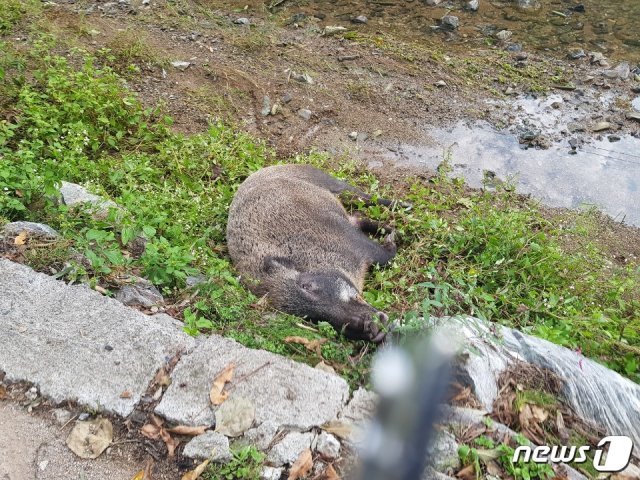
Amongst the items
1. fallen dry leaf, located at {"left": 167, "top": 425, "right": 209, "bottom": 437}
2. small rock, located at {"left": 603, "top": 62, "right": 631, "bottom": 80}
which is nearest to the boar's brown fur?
fallen dry leaf, located at {"left": 167, "top": 425, "right": 209, "bottom": 437}

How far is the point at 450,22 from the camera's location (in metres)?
8.98

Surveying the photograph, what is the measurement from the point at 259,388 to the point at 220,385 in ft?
0.66

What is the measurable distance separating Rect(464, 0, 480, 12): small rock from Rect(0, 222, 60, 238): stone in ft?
26.2

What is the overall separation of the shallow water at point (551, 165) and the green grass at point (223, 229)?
1.50 feet

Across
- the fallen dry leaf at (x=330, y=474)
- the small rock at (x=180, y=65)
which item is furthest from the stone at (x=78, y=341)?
the small rock at (x=180, y=65)

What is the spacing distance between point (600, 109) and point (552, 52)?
1593 mm

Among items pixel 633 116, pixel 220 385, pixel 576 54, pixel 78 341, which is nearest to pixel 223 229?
pixel 78 341

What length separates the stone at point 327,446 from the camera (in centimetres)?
259

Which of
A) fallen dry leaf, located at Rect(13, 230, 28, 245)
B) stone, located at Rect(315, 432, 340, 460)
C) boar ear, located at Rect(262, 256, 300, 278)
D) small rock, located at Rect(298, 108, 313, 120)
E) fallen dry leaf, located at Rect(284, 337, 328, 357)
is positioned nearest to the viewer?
stone, located at Rect(315, 432, 340, 460)

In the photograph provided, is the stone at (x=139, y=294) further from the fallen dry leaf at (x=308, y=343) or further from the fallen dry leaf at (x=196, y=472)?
the fallen dry leaf at (x=196, y=472)

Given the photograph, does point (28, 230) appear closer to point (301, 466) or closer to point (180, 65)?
point (301, 466)

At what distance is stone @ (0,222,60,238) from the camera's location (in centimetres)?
384

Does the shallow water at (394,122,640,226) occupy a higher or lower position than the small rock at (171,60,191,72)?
lower

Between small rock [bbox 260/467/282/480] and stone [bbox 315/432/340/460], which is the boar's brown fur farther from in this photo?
small rock [bbox 260/467/282/480]
